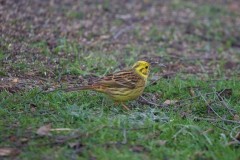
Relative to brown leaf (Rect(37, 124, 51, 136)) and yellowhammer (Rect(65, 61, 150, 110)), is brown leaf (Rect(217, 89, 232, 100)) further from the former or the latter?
brown leaf (Rect(37, 124, 51, 136))

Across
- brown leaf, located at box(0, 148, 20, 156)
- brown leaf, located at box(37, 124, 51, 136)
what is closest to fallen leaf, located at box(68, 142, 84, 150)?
brown leaf, located at box(37, 124, 51, 136)

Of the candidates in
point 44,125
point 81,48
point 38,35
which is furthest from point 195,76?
point 44,125

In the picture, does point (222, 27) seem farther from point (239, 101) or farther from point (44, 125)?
point (44, 125)

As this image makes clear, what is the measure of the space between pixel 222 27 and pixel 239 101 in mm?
4538

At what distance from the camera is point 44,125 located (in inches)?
212

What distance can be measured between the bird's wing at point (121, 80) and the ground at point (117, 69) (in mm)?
273

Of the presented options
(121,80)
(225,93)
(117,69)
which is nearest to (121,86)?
(121,80)

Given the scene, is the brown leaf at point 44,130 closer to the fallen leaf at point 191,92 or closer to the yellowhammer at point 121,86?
the yellowhammer at point 121,86

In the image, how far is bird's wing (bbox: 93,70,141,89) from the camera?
618 centimetres

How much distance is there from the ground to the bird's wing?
27 cm

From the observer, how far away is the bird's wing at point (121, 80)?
618 centimetres

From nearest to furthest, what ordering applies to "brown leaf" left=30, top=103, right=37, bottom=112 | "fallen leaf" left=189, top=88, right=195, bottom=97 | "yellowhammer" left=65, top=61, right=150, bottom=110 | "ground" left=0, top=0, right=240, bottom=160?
"ground" left=0, top=0, right=240, bottom=160
"brown leaf" left=30, top=103, right=37, bottom=112
"yellowhammer" left=65, top=61, right=150, bottom=110
"fallen leaf" left=189, top=88, right=195, bottom=97

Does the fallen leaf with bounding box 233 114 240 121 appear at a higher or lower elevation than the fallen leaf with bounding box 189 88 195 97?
lower

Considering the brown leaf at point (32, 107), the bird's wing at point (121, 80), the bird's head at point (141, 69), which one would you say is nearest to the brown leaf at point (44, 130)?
the brown leaf at point (32, 107)
